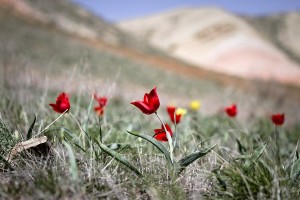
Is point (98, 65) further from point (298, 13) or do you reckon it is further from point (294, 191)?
point (298, 13)

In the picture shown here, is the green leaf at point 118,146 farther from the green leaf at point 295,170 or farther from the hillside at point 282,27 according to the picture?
the hillside at point 282,27

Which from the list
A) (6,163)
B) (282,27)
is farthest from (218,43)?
(6,163)

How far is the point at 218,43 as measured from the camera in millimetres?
33875

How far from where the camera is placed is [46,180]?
161 cm

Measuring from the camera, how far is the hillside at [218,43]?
28106mm

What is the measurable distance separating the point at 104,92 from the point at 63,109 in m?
1.67

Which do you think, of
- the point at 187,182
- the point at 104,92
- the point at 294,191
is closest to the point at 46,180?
the point at 187,182

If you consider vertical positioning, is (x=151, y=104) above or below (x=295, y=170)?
above

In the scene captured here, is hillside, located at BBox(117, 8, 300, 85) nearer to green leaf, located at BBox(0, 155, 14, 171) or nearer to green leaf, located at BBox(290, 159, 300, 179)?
green leaf, located at BBox(290, 159, 300, 179)

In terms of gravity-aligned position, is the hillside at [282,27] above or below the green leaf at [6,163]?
above

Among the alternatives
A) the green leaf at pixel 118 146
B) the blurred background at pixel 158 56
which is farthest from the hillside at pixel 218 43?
the green leaf at pixel 118 146

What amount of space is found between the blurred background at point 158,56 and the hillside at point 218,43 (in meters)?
0.10

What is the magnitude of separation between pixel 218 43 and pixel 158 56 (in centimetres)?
1125

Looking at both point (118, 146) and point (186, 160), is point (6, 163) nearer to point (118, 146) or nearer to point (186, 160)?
point (118, 146)
